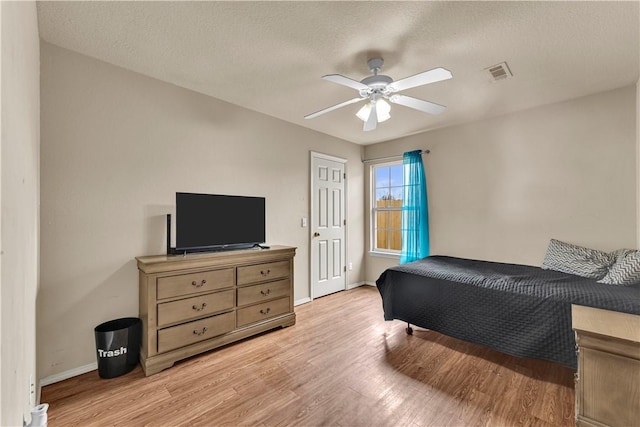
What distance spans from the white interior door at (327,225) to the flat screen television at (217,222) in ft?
3.67

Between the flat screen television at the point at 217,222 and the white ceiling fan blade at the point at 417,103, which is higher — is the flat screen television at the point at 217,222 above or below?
below

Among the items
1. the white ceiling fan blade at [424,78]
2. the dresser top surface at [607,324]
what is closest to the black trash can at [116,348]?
the white ceiling fan blade at [424,78]

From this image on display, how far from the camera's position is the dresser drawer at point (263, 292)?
8.95 ft

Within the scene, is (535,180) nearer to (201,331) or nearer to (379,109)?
(379,109)

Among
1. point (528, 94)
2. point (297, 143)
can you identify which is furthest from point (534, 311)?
point (297, 143)

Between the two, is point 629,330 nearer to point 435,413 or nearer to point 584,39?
point 435,413

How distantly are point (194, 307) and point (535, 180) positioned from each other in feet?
12.8

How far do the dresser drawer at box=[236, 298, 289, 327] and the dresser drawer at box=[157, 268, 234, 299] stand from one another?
343 mm

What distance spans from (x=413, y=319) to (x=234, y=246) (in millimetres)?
1954

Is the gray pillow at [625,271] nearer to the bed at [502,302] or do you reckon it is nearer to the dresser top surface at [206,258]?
the bed at [502,302]

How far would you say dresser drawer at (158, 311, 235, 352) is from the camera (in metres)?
2.23

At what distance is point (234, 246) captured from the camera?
9.52 feet

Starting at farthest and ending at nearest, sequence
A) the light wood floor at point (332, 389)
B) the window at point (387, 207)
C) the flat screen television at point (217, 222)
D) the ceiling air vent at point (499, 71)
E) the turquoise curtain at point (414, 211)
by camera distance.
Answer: the window at point (387, 207)
the turquoise curtain at point (414, 211)
the flat screen television at point (217, 222)
the ceiling air vent at point (499, 71)
the light wood floor at point (332, 389)

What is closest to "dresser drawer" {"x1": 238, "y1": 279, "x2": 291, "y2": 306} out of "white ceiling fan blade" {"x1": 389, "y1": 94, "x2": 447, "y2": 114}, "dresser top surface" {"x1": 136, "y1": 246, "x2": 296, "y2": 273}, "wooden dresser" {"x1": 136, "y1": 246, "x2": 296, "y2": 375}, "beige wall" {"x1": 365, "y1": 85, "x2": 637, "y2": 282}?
"wooden dresser" {"x1": 136, "y1": 246, "x2": 296, "y2": 375}
